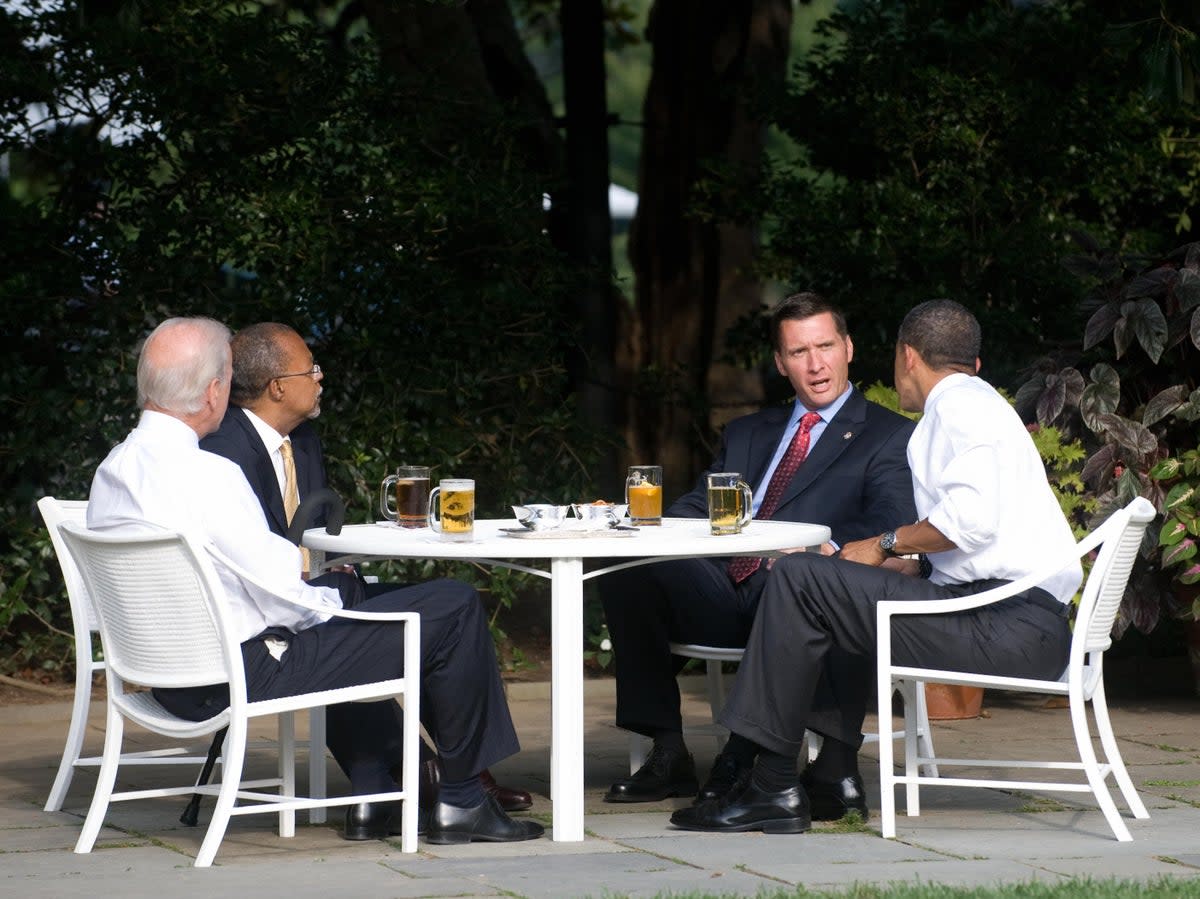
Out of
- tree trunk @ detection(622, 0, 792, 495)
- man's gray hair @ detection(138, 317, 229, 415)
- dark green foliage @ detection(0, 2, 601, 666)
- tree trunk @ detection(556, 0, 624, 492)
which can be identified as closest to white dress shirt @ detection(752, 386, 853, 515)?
man's gray hair @ detection(138, 317, 229, 415)

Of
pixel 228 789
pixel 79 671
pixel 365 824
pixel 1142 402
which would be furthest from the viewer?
pixel 1142 402

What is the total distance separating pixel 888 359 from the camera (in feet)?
29.4

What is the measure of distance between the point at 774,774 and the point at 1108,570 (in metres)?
1.03

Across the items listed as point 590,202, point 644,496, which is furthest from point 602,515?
point 590,202

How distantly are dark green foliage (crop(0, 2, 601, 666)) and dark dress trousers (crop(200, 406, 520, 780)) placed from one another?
2.76 meters

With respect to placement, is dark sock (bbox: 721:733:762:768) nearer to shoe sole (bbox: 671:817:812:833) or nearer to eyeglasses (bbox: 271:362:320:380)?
shoe sole (bbox: 671:817:812:833)

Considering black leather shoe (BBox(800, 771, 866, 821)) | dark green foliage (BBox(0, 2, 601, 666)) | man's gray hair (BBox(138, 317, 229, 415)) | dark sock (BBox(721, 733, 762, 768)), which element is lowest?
black leather shoe (BBox(800, 771, 866, 821))

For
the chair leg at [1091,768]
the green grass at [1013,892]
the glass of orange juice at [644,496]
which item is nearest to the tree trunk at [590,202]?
the glass of orange juice at [644,496]

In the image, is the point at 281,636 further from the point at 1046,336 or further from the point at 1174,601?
the point at 1046,336

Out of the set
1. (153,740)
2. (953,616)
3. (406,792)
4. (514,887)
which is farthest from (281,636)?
(153,740)

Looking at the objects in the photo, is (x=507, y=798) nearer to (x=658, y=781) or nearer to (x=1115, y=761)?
(x=658, y=781)

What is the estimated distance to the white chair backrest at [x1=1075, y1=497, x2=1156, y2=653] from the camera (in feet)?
16.8

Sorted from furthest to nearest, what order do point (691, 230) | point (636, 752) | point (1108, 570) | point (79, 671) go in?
point (691, 230)
point (636, 752)
point (79, 671)
point (1108, 570)

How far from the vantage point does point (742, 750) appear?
563cm
